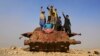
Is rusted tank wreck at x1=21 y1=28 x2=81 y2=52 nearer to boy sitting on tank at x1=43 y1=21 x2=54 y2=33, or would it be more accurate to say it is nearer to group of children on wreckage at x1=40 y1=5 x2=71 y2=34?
boy sitting on tank at x1=43 y1=21 x2=54 y2=33

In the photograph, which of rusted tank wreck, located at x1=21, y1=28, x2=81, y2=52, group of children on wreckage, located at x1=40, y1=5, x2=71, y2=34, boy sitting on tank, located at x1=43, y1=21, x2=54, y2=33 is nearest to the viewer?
rusted tank wreck, located at x1=21, y1=28, x2=81, y2=52

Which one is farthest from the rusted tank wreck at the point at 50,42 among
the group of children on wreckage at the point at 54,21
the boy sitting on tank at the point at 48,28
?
the group of children on wreckage at the point at 54,21

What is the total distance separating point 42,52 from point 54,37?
59.2 inches

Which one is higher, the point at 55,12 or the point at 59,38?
the point at 55,12

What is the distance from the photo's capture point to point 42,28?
20141 millimetres

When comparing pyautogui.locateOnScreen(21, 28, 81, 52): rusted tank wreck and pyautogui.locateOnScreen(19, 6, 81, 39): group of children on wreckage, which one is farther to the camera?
pyautogui.locateOnScreen(19, 6, 81, 39): group of children on wreckage

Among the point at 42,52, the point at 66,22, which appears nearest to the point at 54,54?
the point at 42,52

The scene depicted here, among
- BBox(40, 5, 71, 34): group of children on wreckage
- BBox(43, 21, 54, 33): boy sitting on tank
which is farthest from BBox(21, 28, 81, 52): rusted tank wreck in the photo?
BBox(40, 5, 71, 34): group of children on wreckage

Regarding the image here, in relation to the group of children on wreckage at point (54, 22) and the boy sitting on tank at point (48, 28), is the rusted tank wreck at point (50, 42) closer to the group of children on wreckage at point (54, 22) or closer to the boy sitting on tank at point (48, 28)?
the boy sitting on tank at point (48, 28)

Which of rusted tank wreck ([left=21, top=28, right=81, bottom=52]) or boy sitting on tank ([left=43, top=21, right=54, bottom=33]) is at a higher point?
boy sitting on tank ([left=43, top=21, right=54, bottom=33])

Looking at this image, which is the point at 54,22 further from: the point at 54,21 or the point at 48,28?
the point at 48,28

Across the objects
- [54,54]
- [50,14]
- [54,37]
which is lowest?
[54,54]

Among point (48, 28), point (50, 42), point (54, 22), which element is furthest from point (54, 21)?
point (50, 42)

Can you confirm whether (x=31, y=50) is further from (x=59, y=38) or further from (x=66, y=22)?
(x=66, y=22)
